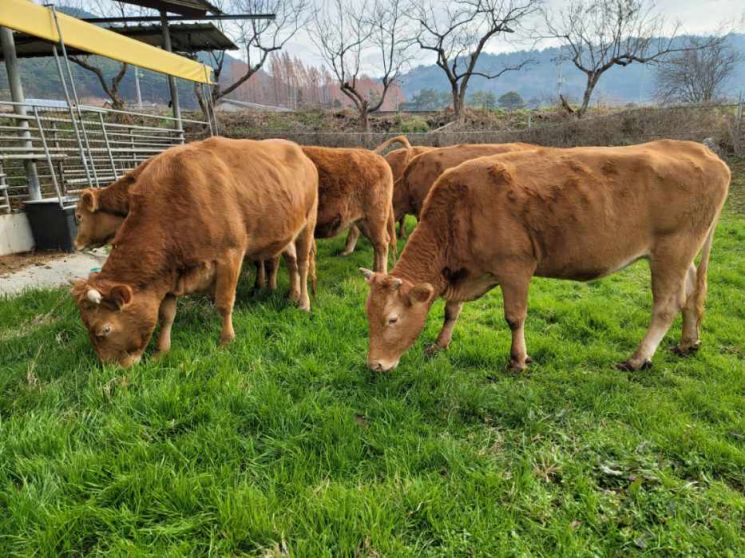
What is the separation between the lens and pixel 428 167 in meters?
8.55

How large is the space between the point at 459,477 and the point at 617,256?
2515mm

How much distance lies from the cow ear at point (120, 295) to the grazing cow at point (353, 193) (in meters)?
3.25

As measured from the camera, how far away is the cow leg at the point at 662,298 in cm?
409

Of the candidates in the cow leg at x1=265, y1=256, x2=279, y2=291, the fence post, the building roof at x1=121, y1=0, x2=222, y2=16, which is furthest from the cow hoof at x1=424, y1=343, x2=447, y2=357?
the fence post

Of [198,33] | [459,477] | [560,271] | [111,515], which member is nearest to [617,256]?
[560,271]

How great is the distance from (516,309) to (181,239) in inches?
115

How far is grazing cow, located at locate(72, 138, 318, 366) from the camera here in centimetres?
370

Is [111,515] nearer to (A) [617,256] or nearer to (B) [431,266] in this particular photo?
(B) [431,266]

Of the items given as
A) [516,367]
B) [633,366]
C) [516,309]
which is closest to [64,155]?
[516,309]

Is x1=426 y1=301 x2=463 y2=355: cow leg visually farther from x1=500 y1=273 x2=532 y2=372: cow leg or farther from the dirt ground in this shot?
the dirt ground

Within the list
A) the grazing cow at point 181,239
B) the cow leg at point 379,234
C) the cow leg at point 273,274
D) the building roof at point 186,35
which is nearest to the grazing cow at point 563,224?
the grazing cow at point 181,239

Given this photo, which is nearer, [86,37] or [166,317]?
[166,317]

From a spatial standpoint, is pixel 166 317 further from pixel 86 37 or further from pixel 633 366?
pixel 86 37

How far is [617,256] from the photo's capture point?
403cm
